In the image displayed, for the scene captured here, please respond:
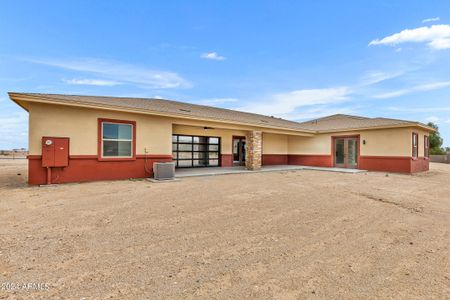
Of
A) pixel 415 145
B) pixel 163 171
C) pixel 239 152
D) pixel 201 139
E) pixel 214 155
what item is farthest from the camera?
pixel 239 152

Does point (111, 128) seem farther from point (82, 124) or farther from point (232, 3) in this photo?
point (232, 3)

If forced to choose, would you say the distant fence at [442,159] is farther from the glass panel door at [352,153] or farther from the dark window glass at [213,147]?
the dark window glass at [213,147]

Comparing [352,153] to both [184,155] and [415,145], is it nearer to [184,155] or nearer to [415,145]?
[415,145]

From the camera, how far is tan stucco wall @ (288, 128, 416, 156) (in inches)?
517

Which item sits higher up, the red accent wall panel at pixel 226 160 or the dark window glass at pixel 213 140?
the dark window glass at pixel 213 140

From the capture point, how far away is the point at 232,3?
13109 millimetres

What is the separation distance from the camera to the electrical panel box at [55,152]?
25.9 ft

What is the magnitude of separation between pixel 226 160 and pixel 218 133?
2069 millimetres

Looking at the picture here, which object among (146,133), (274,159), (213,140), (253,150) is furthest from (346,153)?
(146,133)

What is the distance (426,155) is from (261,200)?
16277mm

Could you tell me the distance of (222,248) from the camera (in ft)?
10.6

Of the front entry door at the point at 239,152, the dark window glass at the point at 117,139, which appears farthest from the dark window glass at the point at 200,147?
the dark window glass at the point at 117,139

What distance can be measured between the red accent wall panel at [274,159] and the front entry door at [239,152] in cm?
179

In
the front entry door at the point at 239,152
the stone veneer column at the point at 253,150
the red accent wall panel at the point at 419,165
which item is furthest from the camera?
the front entry door at the point at 239,152
